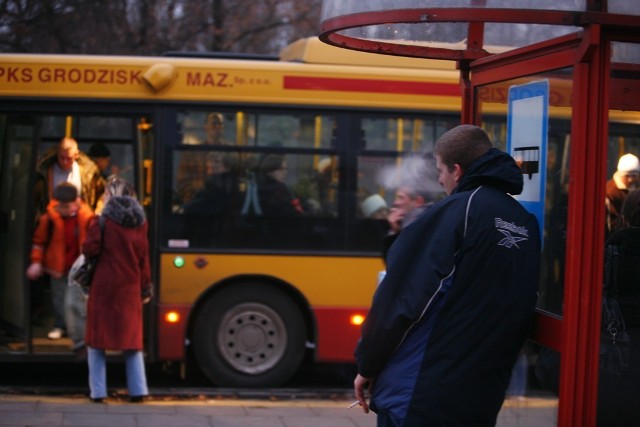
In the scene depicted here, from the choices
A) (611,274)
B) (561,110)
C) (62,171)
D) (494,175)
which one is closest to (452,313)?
(494,175)

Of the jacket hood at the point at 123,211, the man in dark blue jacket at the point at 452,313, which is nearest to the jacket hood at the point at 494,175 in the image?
the man in dark blue jacket at the point at 452,313

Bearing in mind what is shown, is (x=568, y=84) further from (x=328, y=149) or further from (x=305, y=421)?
(x=328, y=149)

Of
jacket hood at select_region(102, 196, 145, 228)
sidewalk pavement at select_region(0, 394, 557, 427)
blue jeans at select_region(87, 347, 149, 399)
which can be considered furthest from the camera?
→ blue jeans at select_region(87, 347, 149, 399)

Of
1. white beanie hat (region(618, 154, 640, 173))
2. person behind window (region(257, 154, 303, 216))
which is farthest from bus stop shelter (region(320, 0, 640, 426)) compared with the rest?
person behind window (region(257, 154, 303, 216))

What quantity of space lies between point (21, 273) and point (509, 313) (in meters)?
6.36

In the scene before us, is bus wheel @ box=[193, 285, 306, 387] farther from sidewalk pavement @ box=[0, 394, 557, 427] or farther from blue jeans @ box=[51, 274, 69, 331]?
blue jeans @ box=[51, 274, 69, 331]

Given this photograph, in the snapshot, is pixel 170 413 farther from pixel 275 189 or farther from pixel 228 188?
pixel 275 189

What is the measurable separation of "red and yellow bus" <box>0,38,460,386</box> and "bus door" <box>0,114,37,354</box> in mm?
12

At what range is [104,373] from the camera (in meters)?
7.95

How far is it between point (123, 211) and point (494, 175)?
176 inches

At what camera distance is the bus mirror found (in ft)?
29.8

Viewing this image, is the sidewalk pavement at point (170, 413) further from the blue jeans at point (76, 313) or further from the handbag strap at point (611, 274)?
the handbag strap at point (611, 274)

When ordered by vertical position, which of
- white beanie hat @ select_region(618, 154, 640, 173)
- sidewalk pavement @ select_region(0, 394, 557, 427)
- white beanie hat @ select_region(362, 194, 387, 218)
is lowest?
sidewalk pavement @ select_region(0, 394, 557, 427)

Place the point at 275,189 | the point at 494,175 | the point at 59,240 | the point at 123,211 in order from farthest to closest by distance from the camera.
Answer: the point at 275,189 < the point at 59,240 < the point at 123,211 < the point at 494,175
